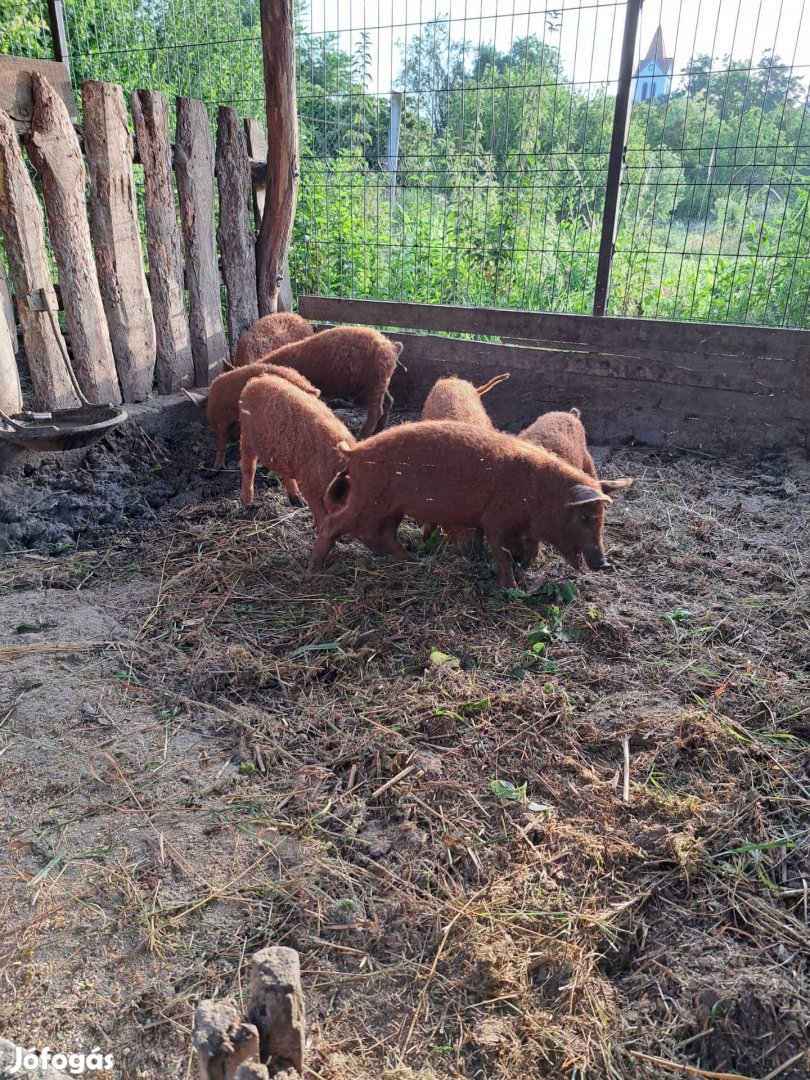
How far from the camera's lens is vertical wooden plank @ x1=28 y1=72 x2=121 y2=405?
5.66 metres

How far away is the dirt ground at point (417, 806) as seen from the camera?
7.15 feet

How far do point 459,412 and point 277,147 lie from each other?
355cm

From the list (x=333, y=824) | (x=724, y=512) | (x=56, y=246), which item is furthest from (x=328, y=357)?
(x=333, y=824)

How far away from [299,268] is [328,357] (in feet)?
9.23

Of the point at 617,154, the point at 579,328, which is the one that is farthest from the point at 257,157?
the point at 579,328

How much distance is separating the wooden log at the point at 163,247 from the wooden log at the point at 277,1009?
6183mm

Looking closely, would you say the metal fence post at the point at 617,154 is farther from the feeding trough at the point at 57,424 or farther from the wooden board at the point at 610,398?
the feeding trough at the point at 57,424

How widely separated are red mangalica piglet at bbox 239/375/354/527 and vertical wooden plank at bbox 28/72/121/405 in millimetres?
1456

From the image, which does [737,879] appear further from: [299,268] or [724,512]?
[299,268]

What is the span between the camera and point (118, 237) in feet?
20.6

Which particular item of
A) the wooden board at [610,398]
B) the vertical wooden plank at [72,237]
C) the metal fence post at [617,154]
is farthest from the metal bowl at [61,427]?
the metal fence post at [617,154]

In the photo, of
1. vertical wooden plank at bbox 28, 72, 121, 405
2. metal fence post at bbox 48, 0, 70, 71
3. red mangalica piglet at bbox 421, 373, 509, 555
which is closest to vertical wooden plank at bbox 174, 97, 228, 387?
vertical wooden plank at bbox 28, 72, 121, 405

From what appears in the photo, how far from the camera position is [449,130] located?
8.20 meters

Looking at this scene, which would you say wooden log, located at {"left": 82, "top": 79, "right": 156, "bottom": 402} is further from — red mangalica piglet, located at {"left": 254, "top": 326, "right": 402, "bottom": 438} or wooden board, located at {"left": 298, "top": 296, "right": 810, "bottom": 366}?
wooden board, located at {"left": 298, "top": 296, "right": 810, "bottom": 366}
